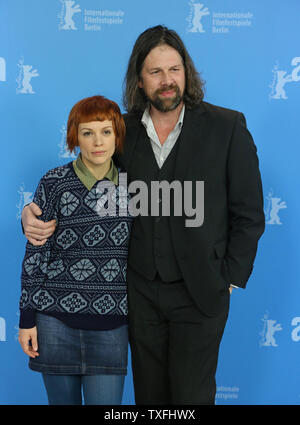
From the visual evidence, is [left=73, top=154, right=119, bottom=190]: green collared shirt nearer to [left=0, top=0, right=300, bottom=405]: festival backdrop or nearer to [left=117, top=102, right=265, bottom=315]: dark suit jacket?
[left=117, top=102, right=265, bottom=315]: dark suit jacket

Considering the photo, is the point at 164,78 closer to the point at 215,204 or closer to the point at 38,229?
the point at 215,204

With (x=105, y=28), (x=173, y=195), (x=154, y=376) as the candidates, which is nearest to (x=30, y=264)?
(x=173, y=195)

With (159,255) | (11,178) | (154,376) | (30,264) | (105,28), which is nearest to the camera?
(30,264)

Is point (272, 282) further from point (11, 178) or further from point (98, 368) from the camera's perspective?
point (11, 178)

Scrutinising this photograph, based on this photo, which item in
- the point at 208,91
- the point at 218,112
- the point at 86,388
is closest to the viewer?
the point at 86,388

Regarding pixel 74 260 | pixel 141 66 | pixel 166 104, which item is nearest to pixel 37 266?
pixel 74 260

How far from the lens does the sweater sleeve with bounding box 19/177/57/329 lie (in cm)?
154

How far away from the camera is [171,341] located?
179 cm

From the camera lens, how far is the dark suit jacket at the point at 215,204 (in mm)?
1696

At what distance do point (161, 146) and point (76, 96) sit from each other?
2.64 feet

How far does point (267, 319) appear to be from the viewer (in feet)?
8.18

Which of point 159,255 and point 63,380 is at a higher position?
point 159,255

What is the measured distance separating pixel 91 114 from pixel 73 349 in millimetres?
776

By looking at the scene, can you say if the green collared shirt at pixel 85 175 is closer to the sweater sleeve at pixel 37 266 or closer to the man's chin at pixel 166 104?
the sweater sleeve at pixel 37 266
